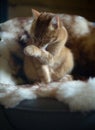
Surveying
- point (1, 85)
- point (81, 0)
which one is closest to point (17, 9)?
point (81, 0)

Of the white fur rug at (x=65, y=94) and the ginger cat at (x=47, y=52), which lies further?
the ginger cat at (x=47, y=52)

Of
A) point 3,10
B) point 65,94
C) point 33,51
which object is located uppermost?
point 3,10

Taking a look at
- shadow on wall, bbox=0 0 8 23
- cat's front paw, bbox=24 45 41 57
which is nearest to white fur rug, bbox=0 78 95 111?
cat's front paw, bbox=24 45 41 57

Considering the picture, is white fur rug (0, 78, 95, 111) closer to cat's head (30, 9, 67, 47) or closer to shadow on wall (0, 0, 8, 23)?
cat's head (30, 9, 67, 47)

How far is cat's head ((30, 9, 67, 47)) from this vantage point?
3.74 feet

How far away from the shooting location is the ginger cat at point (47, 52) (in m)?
1.14

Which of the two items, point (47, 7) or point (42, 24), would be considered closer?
point (42, 24)

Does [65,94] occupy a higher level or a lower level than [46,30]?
lower

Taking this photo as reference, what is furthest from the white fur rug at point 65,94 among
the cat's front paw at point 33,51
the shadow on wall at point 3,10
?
the shadow on wall at point 3,10

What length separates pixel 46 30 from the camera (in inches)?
44.8

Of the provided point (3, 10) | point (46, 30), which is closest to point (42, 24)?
point (46, 30)

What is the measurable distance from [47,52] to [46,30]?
9 cm

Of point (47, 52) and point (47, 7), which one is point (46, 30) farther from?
point (47, 7)

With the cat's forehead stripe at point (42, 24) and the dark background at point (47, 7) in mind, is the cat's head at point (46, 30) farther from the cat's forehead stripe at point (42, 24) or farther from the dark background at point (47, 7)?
the dark background at point (47, 7)
